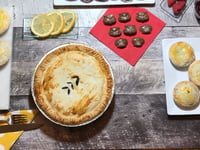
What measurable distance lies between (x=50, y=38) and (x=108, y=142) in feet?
1.65

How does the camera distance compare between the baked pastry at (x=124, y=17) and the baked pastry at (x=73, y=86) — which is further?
the baked pastry at (x=124, y=17)

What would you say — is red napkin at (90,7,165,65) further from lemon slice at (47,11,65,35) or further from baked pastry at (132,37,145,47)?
lemon slice at (47,11,65,35)

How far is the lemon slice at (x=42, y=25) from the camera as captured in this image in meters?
1.25

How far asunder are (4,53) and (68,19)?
0.99 ft

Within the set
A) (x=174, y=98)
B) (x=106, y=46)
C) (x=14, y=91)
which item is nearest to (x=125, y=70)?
(x=106, y=46)

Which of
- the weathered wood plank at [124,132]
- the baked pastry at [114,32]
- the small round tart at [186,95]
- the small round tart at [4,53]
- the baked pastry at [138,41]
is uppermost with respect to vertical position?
the baked pastry at [114,32]

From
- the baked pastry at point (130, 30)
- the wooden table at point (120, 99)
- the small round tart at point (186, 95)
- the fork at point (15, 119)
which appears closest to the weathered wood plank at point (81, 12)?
the wooden table at point (120, 99)

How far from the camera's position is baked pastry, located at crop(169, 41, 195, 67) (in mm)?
1208

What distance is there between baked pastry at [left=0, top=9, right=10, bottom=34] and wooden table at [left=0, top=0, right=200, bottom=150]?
1.6 inches

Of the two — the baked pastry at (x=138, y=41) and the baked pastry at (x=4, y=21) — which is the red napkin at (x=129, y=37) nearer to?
the baked pastry at (x=138, y=41)

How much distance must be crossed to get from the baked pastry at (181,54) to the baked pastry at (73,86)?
27 centimetres

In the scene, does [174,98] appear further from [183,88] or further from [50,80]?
[50,80]

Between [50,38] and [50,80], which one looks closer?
[50,80]

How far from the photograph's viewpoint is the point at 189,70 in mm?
1220
